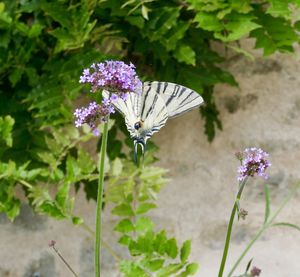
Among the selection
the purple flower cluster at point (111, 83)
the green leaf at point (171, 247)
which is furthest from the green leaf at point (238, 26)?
the purple flower cluster at point (111, 83)

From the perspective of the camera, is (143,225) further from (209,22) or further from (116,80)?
(209,22)

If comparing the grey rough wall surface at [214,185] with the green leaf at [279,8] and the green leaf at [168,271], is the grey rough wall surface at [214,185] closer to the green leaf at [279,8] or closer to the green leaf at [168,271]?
the green leaf at [279,8]

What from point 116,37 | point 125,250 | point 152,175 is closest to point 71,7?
point 116,37

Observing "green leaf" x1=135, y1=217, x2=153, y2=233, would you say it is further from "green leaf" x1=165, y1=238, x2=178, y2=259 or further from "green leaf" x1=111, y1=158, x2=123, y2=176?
"green leaf" x1=111, y1=158, x2=123, y2=176

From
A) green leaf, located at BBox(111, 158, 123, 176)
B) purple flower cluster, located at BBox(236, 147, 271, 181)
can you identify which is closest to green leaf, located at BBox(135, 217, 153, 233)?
green leaf, located at BBox(111, 158, 123, 176)

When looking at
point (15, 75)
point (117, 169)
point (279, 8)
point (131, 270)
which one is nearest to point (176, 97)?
point (131, 270)

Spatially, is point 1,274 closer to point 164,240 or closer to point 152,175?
point 152,175

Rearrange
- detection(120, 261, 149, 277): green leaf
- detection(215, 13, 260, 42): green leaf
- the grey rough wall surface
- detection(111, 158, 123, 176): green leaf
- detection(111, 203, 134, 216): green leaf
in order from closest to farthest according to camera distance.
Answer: detection(120, 261, 149, 277): green leaf
detection(111, 203, 134, 216): green leaf
detection(111, 158, 123, 176): green leaf
detection(215, 13, 260, 42): green leaf
the grey rough wall surface
